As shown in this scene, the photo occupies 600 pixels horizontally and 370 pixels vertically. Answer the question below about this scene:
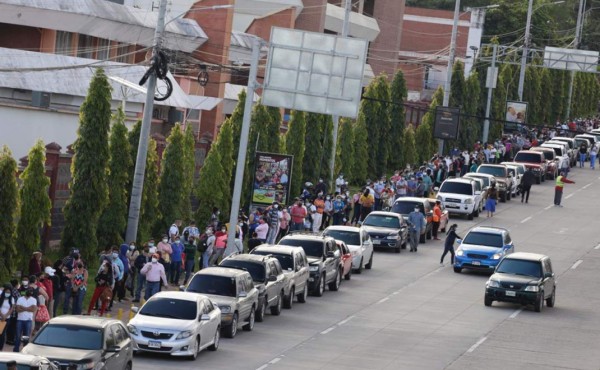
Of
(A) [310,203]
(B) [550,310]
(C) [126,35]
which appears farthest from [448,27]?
(B) [550,310]

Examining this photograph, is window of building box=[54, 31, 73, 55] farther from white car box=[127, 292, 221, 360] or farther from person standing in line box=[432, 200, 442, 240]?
white car box=[127, 292, 221, 360]

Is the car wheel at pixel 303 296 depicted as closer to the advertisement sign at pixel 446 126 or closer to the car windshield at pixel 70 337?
the car windshield at pixel 70 337

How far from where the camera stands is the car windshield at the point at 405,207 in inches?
2138

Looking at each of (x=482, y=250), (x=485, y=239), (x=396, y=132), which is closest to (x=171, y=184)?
(x=482, y=250)

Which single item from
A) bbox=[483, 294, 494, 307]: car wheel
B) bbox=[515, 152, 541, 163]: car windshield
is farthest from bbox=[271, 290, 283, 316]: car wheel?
bbox=[515, 152, 541, 163]: car windshield

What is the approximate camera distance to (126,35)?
68188 mm

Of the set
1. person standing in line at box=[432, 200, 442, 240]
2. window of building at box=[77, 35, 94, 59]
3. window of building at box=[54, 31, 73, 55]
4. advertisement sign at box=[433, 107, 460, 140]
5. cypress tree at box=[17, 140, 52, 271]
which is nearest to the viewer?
cypress tree at box=[17, 140, 52, 271]

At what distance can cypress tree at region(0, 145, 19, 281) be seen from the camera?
1378 inches

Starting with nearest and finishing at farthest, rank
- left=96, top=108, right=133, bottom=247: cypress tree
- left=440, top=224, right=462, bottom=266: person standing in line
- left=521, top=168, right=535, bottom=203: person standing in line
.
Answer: left=96, top=108, right=133, bottom=247: cypress tree < left=440, top=224, right=462, bottom=266: person standing in line < left=521, top=168, right=535, bottom=203: person standing in line

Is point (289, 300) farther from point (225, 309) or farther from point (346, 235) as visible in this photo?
point (346, 235)

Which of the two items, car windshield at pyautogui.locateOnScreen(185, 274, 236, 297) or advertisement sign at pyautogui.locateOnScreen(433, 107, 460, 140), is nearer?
car windshield at pyautogui.locateOnScreen(185, 274, 236, 297)

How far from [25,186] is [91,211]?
3.71 metres

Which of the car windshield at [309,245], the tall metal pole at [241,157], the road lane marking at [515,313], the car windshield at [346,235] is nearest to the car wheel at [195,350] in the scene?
the tall metal pole at [241,157]

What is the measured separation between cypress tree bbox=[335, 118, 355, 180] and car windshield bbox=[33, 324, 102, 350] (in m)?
43.1
